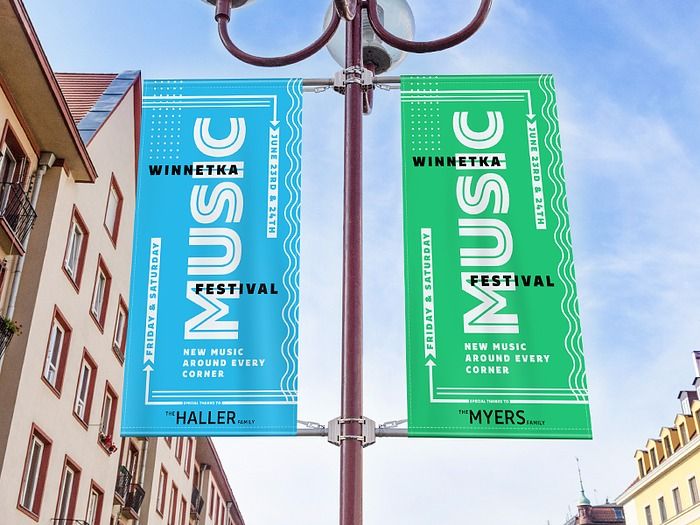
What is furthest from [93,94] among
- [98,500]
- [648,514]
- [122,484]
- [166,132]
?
[648,514]

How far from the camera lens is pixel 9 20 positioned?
17969 mm

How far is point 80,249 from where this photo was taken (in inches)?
940

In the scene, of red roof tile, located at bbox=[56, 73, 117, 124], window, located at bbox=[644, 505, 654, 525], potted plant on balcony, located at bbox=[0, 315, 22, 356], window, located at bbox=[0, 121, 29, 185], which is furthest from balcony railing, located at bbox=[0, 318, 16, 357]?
window, located at bbox=[644, 505, 654, 525]

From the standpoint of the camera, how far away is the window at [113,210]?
26.4 meters

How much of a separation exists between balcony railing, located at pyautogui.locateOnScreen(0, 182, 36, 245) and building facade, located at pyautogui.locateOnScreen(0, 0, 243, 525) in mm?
32

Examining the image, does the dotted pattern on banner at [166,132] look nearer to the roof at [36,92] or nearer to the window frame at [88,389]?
the roof at [36,92]

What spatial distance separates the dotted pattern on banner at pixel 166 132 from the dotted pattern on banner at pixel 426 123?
87.9 inches

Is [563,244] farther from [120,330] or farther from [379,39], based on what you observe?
[120,330]

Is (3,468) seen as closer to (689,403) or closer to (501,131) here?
(501,131)

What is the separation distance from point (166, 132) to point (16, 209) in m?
12.6

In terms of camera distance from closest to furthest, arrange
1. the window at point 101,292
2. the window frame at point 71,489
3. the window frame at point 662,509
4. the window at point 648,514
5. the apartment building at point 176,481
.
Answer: the window frame at point 71,489
the window at point 101,292
the apartment building at point 176,481
the window frame at point 662,509
the window at point 648,514

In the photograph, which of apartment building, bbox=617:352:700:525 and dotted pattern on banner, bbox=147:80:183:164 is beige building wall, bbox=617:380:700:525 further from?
dotted pattern on banner, bbox=147:80:183:164

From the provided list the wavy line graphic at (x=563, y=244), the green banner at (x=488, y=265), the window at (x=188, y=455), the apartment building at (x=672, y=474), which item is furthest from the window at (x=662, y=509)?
the green banner at (x=488, y=265)

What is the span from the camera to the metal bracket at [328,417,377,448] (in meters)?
6.23
